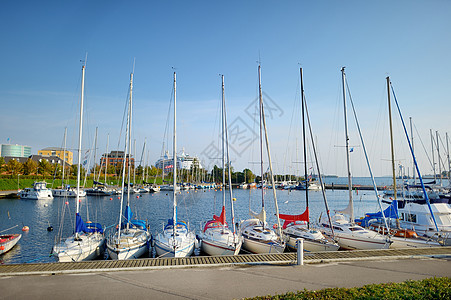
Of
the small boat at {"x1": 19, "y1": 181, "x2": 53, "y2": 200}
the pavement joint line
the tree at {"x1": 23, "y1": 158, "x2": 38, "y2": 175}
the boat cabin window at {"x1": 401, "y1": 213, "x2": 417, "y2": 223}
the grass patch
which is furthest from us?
the tree at {"x1": 23, "y1": 158, "x2": 38, "y2": 175}

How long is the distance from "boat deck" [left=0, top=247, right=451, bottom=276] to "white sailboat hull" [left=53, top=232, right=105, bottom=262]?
159 inches

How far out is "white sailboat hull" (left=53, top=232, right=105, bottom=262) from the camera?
17438mm

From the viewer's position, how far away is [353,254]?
15.7 meters

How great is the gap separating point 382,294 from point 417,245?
14.5 meters

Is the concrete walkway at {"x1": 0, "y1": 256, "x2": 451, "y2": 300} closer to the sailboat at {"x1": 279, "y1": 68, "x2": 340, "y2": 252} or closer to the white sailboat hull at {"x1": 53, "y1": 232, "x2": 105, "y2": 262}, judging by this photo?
the white sailboat hull at {"x1": 53, "y1": 232, "x2": 105, "y2": 262}

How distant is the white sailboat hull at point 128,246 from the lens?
1803 cm

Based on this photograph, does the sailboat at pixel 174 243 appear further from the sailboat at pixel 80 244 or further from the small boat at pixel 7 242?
the small boat at pixel 7 242

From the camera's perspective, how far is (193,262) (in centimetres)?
1409

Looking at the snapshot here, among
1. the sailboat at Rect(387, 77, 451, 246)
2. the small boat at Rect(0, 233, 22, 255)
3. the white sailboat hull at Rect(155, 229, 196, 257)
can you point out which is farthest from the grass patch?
the small boat at Rect(0, 233, 22, 255)

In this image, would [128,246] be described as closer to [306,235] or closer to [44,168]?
[306,235]

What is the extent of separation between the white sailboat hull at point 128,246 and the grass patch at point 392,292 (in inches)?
473

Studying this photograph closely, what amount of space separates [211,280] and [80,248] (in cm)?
1112

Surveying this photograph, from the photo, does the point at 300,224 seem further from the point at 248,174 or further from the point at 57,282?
the point at 248,174

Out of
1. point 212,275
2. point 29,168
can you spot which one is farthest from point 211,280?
point 29,168
